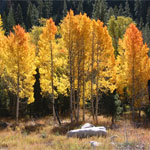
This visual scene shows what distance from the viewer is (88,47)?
1670 centimetres

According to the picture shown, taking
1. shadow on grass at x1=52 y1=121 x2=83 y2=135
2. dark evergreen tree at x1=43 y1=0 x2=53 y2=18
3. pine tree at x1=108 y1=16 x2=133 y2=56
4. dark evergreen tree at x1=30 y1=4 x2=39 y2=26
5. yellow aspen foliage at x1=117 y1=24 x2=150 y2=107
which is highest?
dark evergreen tree at x1=43 y1=0 x2=53 y2=18

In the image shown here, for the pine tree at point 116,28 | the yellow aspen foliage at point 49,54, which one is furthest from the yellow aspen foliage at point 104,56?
the pine tree at point 116,28

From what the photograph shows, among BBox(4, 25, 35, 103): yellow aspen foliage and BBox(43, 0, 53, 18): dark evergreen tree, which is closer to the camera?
BBox(4, 25, 35, 103): yellow aspen foliage

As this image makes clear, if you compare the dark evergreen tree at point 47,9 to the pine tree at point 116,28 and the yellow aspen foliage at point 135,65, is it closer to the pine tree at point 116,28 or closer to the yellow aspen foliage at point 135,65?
the pine tree at point 116,28

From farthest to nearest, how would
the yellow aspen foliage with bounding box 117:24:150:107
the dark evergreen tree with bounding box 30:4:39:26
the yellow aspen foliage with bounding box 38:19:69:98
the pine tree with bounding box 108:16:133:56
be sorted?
the dark evergreen tree with bounding box 30:4:39:26, the pine tree with bounding box 108:16:133:56, the yellow aspen foliage with bounding box 117:24:150:107, the yellow aspen foliage with bounding box 38:19:69:98

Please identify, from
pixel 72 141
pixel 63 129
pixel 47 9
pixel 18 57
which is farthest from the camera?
pixel 47 9

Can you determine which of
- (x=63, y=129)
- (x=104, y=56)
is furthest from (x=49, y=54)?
(x=63, y=129)

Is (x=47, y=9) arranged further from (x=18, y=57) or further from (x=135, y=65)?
(x=135, y=65)

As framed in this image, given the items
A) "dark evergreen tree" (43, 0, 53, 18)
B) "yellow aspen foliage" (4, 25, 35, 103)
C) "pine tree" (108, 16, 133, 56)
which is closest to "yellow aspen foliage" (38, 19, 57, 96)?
"yellow aspen foliage" (4, 25, 35, 103)

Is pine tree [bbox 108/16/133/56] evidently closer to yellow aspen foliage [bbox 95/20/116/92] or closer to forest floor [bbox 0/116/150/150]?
yellow aspen foliage [bbox 95/20/116/92]

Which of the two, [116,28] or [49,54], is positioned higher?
[116,28]

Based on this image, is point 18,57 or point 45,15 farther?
point 45,15

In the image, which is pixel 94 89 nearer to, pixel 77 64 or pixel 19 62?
pixel 77 64

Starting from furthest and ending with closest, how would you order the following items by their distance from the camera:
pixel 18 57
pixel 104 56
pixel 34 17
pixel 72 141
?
pixel 34 17
pixel 104 56
pixel 18 57
pixel 72 141
